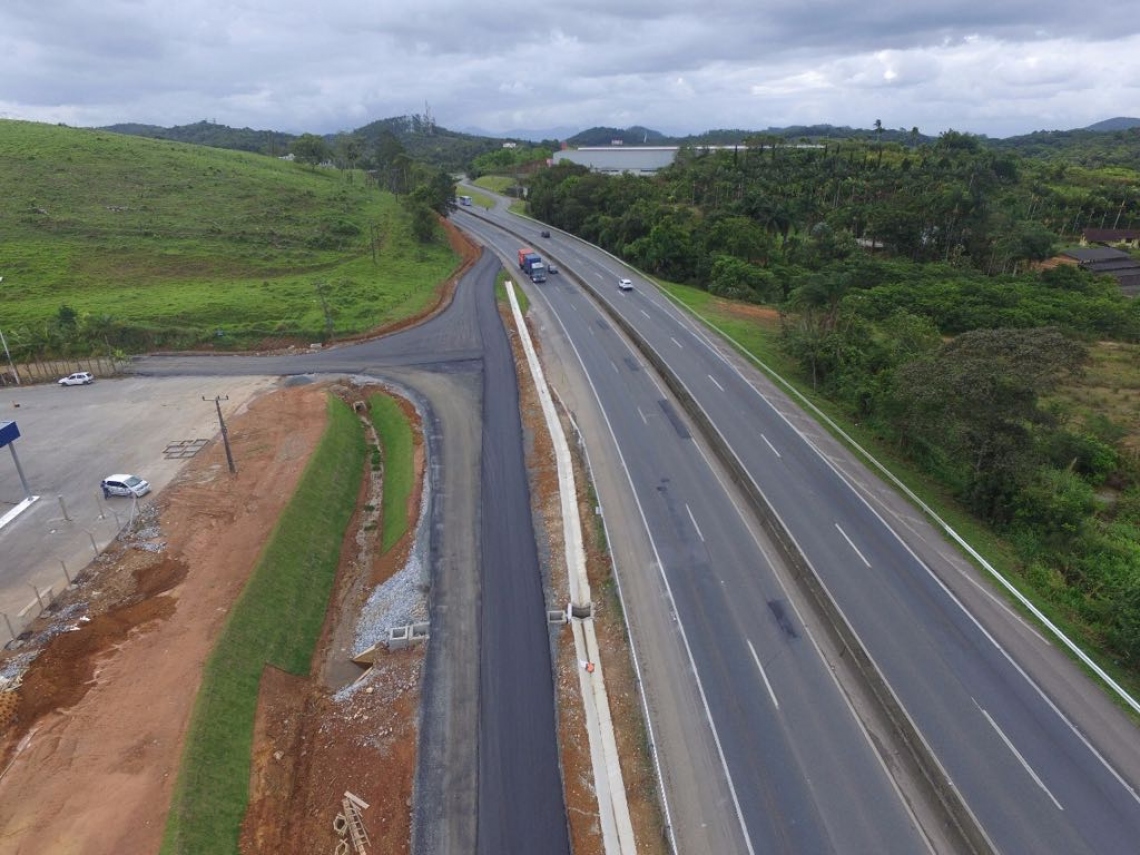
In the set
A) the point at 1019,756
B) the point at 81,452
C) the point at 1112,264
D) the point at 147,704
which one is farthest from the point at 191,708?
the point at 1112,264

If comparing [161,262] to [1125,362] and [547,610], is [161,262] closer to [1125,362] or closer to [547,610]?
[547,610]

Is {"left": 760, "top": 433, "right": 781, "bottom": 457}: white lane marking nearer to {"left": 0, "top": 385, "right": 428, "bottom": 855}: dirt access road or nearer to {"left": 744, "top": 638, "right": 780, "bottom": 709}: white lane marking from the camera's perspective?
{"left": 744, "top": 638, "right": 780, "bottom": 709}: white lane marking

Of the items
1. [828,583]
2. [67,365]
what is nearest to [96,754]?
[828,583]

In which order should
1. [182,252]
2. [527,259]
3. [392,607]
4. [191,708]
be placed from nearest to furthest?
[191,708] → [392,607] → [182,252] → [527,259]

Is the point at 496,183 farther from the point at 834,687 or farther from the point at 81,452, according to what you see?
the point at 834,687

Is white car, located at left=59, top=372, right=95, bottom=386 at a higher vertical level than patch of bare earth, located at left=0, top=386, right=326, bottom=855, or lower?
higher

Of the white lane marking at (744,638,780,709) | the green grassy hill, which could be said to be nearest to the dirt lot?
the white lane marking at (744,638,780,709)
